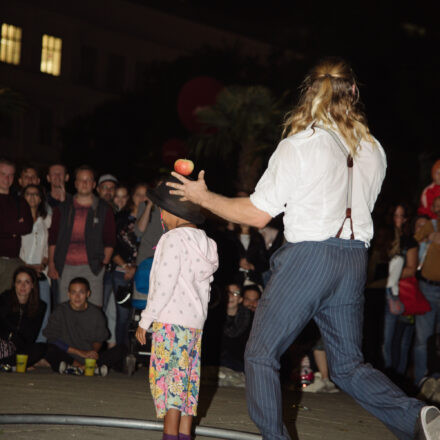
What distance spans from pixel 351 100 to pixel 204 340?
546cm

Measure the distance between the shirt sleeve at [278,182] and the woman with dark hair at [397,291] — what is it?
6038 millimetres

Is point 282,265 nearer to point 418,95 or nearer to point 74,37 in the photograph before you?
point 418,95

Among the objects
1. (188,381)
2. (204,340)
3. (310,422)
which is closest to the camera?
(188,381)

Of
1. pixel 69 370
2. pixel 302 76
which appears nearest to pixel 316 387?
pixel 69 370

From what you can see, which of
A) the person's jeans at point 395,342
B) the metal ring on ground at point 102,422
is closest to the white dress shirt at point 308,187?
the metal ring on ground at point 102,422

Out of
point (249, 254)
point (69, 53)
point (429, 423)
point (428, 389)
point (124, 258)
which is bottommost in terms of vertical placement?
point (428, 389)

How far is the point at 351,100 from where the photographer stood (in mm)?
4164

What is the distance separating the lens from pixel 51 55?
3762cm

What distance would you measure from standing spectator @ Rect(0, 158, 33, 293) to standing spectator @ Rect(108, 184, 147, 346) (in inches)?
43.5

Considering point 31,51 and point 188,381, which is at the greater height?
point 31,51

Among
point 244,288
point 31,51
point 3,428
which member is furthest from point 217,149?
point 31,51

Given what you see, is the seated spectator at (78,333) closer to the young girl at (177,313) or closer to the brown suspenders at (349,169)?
the young girl at (177,313)

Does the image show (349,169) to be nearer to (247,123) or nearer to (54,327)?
(54,327)

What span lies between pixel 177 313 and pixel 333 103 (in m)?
1.61
